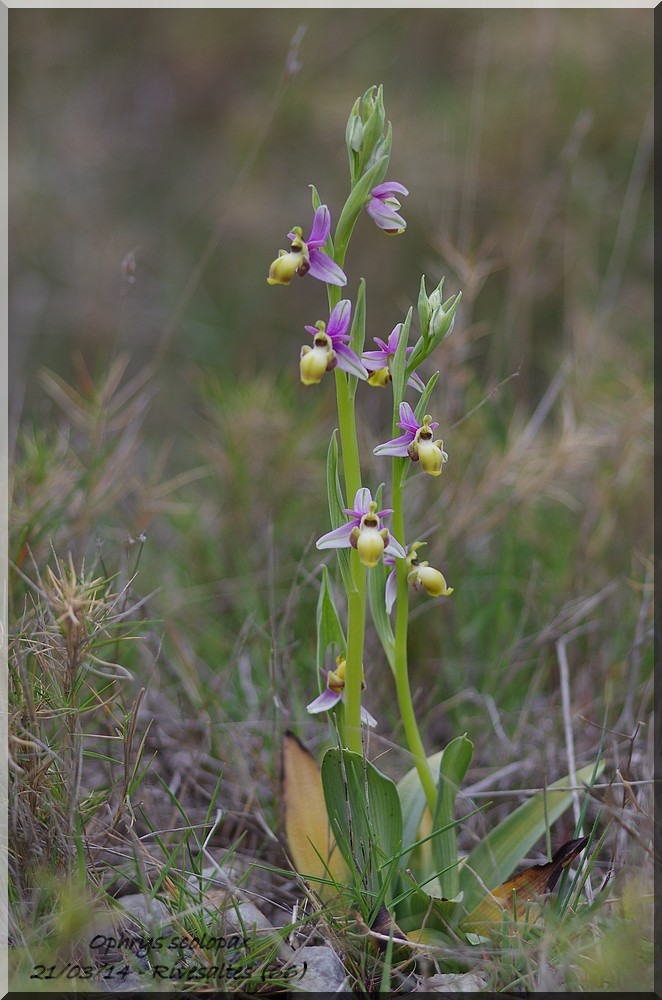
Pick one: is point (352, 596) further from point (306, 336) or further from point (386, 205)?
point (306, 336)

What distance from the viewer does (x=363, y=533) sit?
1.10m

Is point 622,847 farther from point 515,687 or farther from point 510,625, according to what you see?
point 510,625

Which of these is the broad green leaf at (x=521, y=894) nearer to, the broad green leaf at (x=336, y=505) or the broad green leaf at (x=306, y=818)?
the broad green leaf at (x=306, y=818)

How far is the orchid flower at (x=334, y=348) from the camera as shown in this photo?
3.60ft

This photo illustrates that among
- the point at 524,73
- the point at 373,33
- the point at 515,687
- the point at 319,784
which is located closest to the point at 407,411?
the point at 319,784

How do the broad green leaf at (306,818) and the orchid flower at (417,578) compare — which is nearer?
the orchid flower at (417,578)

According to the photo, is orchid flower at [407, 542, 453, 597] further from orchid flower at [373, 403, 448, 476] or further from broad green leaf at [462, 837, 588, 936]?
broad green leaf at [462, 837, 588, 936]

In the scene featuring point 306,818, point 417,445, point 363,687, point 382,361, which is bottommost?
point 306,818

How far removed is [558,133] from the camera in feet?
12.2

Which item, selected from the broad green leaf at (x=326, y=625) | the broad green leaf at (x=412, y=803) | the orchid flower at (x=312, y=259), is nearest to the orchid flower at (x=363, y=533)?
the broad green leaf at (x=326, y=625)

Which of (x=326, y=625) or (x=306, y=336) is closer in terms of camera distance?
(x=326, y=625)

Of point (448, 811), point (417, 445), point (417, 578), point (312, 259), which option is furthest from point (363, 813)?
point (312, 259)

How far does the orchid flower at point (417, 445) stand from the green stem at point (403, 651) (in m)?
0.05

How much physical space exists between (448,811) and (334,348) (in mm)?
740
